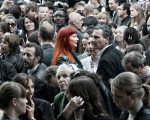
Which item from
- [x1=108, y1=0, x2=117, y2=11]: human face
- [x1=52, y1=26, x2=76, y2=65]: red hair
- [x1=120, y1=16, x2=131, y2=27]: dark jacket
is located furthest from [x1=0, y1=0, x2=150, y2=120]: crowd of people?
[x1=108, y1=0, x2=117, y2=11]: human face

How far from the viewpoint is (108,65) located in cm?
711

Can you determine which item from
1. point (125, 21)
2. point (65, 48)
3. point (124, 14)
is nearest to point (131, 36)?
point (65, 48)

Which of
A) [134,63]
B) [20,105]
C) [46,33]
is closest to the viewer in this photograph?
[20,105]

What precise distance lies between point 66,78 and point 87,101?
207 cm

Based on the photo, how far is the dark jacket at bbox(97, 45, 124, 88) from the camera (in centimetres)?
707

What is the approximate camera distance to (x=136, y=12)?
12.1 m

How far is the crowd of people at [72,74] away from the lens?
4.68 m

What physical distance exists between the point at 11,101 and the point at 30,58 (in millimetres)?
2772

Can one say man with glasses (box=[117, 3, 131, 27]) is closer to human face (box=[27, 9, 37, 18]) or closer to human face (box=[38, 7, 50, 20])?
human face (box=[38, 7, 50, 20])

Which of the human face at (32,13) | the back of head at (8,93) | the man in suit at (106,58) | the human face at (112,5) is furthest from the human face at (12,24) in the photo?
the back of head at (8,93)

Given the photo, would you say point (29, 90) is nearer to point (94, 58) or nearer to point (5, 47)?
point (94, 58)

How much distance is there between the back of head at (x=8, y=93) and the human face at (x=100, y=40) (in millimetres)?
2414

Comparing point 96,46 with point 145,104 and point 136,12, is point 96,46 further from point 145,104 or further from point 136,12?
point 136,12

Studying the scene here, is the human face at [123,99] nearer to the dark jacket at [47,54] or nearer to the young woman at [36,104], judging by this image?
the young woman at [36,104]
